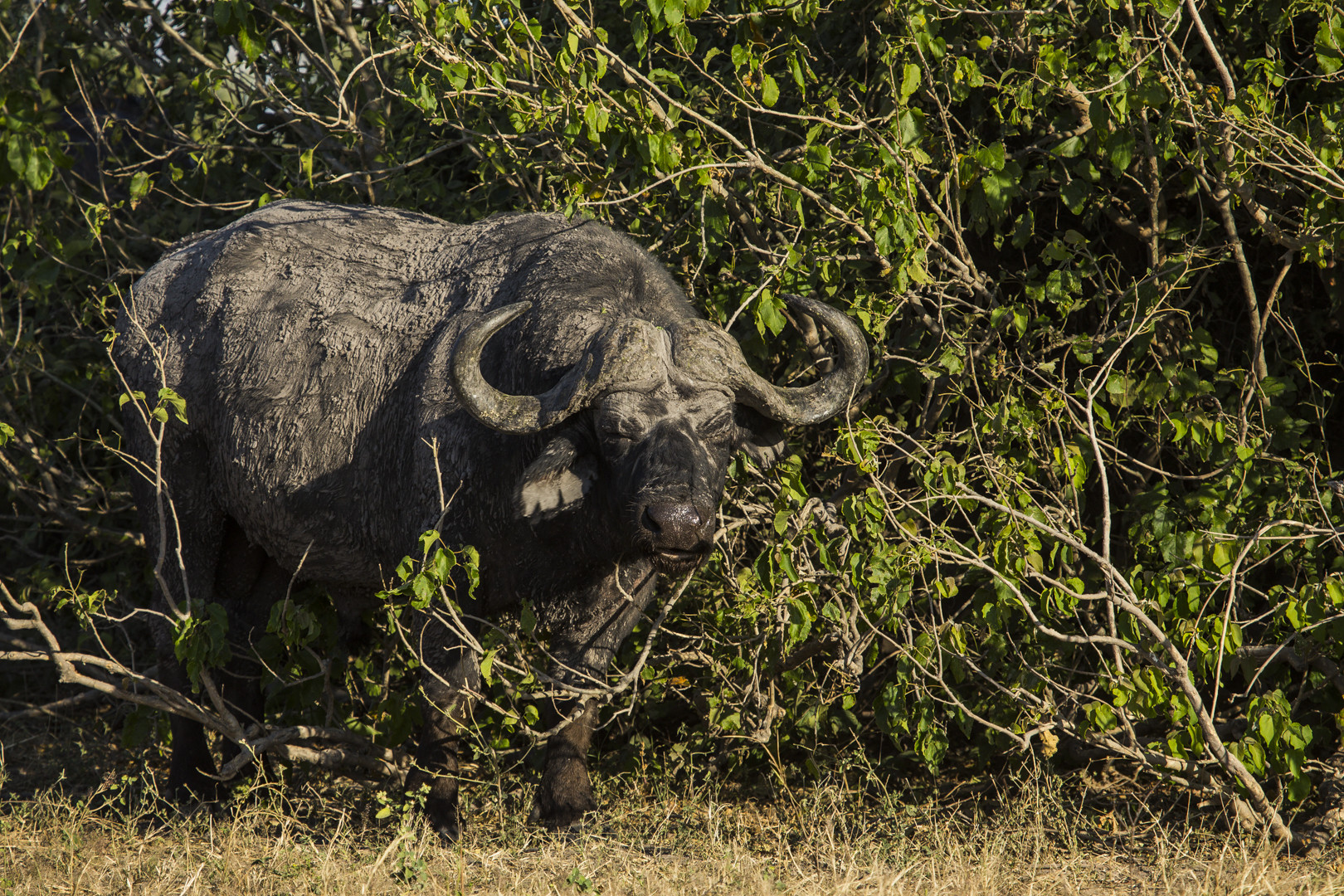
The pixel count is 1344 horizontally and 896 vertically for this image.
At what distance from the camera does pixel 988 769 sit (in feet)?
17.6

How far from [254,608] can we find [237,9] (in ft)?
8.14

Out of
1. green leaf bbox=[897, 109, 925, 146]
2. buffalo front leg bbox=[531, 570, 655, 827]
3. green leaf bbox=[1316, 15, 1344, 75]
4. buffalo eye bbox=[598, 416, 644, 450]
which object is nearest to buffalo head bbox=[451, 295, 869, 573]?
buffalo eye bbox=[598, 416, 644, 450]

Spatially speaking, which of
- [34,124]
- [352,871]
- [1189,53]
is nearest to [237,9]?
[34,124]

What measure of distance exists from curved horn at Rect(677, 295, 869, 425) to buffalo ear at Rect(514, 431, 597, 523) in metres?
0.48

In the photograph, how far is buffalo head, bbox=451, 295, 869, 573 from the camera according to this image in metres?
3.78

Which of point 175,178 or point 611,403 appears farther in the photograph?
point 175,178

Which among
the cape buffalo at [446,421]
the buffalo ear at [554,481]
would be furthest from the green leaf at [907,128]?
the buffalo ear at [554,481]

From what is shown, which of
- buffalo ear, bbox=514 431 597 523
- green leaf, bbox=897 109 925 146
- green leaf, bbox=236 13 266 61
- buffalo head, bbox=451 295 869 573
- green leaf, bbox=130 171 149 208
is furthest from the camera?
green leaf, bbox=130 171 149 208

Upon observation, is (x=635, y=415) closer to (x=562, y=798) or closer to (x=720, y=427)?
(x=720, y=427)

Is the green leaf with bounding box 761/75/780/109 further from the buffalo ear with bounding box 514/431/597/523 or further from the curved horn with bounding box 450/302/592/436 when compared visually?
the buffalo ear with bounding box 514/431/597/523

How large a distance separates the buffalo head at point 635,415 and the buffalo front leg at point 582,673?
1.80 feet

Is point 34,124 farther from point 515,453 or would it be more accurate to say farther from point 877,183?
point 877,183

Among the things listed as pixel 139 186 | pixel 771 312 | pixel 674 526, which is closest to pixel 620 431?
pixel 674 526

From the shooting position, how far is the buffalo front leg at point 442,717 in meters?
4.44
